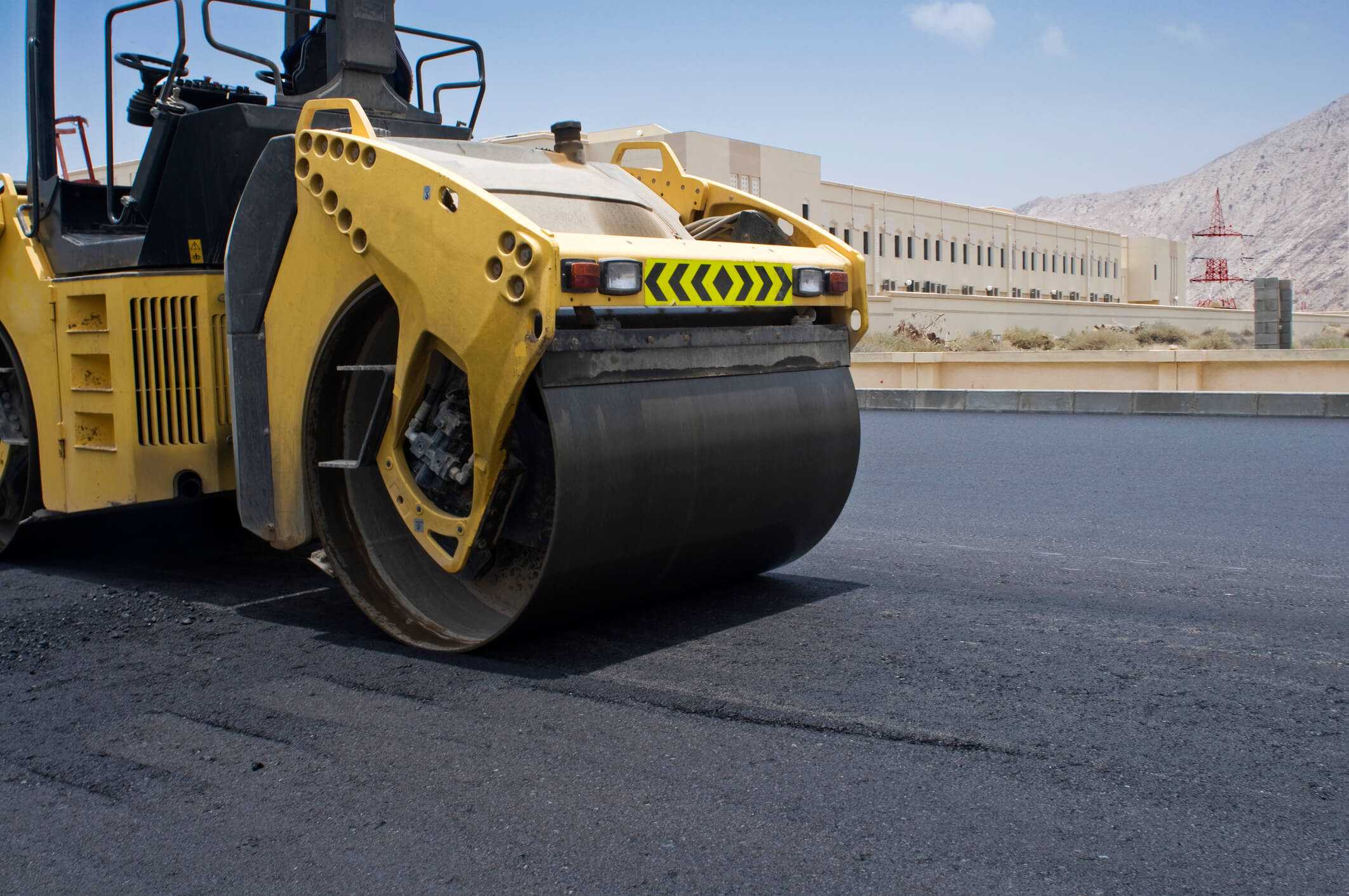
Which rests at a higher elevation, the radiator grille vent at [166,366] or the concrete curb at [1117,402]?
the radiator grille vent at [166,366]

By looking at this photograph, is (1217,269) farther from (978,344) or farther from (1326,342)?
(978,344)

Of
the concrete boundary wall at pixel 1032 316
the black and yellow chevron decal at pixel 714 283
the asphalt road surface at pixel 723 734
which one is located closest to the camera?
the asphalt road surface at pixel 723 734

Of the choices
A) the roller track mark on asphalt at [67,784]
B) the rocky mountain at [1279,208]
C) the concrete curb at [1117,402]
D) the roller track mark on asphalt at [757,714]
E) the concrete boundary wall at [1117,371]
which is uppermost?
the rocky mountain at [1279,208]

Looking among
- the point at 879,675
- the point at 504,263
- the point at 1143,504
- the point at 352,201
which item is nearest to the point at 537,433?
the point at 504,263

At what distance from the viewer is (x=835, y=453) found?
17.2ft

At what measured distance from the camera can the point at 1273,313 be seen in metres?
22.6

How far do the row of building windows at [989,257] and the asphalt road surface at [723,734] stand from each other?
166 feet

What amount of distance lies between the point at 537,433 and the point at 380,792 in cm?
152

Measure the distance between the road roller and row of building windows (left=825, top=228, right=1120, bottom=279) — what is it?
50.2 m

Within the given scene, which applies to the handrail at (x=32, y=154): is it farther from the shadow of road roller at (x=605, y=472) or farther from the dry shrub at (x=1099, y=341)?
the dry shrub at (x=1099, y=341)

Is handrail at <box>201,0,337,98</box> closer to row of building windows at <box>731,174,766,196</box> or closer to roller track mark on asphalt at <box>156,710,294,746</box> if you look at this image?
roller track mark on asphalt at <box>156,710,294,746</box>

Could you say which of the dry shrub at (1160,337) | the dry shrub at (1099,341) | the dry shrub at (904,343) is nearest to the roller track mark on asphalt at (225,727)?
the dry shrub at (904,343)

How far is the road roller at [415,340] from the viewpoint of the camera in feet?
14.0

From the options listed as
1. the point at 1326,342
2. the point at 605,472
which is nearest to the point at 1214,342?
the point at 1326,342
